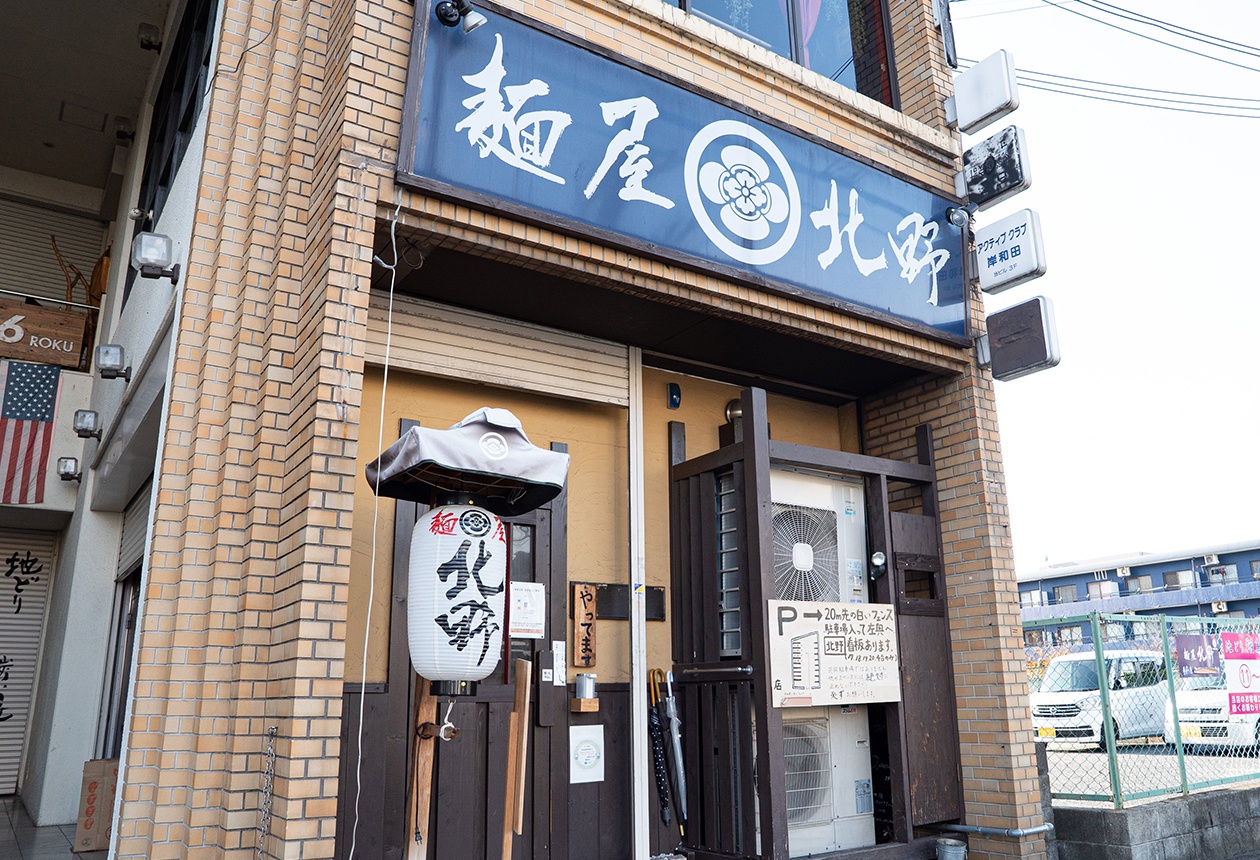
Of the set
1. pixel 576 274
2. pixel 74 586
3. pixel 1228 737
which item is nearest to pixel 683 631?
pixel 576 274

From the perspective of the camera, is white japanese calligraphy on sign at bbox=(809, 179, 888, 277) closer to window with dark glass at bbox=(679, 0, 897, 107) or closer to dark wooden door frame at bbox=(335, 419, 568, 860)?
window with dark glass at bbox=(679, 0, 897, 107)

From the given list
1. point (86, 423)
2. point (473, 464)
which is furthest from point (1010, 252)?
point (86, 423)

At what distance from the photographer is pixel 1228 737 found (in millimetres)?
8359

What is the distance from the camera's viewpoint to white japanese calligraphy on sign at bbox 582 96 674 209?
18.1 feet

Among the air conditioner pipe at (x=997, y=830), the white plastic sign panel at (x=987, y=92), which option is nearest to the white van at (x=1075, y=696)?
the air conditioner pipe at (x=997, y=830)

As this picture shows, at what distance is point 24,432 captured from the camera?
10852mm

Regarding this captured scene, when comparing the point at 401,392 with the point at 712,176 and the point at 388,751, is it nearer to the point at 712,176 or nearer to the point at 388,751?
the point at 388,751

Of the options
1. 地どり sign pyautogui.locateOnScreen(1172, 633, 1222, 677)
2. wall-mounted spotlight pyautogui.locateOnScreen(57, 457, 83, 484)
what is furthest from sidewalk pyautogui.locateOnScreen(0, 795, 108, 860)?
地どり sign pyautogui.locateOnScreen(1172, 633, 1222, 677)

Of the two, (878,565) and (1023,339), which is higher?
(1023,339)

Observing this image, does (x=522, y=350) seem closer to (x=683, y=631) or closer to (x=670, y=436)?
(x=670, y=436)

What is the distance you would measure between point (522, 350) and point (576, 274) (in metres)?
1.03

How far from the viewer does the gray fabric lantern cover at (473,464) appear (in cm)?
421

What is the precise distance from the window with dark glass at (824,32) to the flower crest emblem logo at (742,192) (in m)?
1.39

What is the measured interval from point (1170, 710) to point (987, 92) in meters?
5.43
